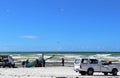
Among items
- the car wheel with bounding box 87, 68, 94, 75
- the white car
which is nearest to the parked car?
the white car

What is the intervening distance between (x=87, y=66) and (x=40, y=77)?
6.52 metres

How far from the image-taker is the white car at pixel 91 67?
1405 inches

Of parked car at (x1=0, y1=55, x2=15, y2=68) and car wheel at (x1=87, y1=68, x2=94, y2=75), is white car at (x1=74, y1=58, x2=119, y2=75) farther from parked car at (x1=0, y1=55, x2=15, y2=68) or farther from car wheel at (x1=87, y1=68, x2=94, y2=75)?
parked car at (x1=0, y1=55, x2=15, y2=68)

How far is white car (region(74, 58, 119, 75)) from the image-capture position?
35.7m

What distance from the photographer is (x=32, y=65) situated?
56031mm

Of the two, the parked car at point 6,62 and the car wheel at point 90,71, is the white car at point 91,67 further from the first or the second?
the parked car at point 6,62

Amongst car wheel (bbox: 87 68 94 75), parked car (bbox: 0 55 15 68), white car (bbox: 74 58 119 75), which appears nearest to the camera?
white car (bbox: 74 58 119 75)

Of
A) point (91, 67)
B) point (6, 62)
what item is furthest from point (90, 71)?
point (6, 62)

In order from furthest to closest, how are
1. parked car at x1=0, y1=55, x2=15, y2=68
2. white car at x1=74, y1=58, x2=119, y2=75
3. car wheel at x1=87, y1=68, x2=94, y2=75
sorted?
parked car at x1=0, y1=55, x2=15, y2=68, car wheel at x1=87, y1=68, x2=94, y2=75, white car at x1=74, y1=58, x2=119, y2=75

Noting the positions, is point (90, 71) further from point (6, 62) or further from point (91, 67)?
point (6, 62)

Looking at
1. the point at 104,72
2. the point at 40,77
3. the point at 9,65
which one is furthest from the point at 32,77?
the point at 9,65

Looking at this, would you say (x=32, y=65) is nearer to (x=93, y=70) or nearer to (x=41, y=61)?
(x=41, y=61)

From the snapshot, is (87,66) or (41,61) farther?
(41,61)

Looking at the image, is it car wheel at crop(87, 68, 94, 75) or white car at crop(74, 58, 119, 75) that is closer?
white car at crop(74, 58, 119, 75)
